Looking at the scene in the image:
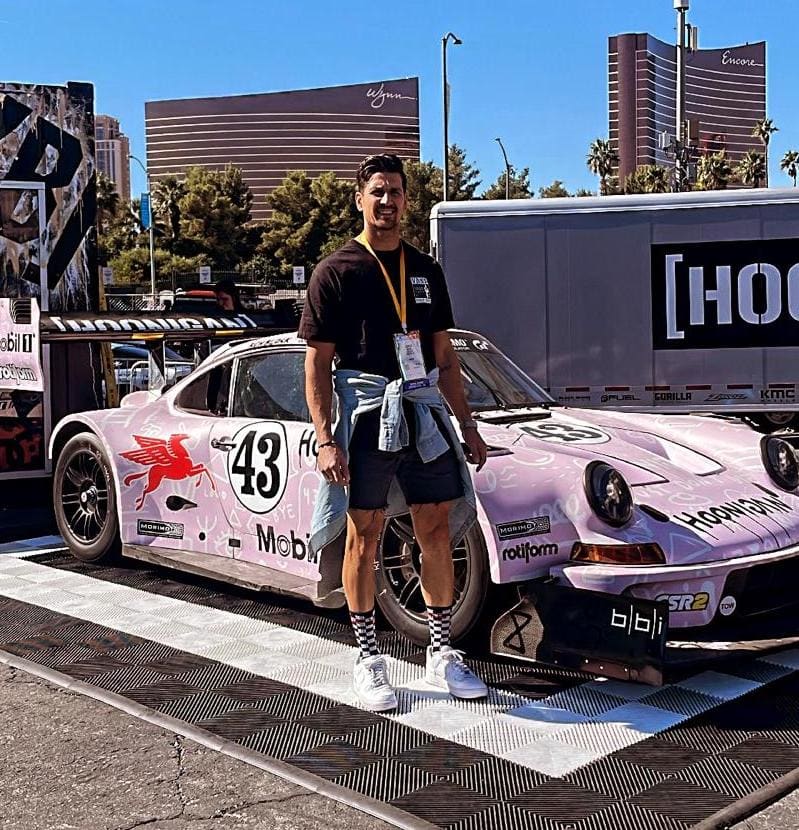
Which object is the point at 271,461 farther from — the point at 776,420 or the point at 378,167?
the point at 776,420

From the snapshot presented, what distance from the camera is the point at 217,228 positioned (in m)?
65.9

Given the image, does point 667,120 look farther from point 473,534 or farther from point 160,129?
point 473,534

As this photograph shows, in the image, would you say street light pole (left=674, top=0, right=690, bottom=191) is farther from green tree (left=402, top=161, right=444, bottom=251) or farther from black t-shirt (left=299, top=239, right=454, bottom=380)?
green tree (left=402, top=161, right=444, bottom=251)

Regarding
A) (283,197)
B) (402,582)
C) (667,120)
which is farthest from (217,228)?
(667,120)

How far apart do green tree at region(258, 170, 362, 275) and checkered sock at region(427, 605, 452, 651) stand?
63506mm

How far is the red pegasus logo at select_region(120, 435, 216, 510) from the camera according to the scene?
223 inches

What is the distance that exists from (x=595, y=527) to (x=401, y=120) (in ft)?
387

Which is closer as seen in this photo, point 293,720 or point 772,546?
point 293,720

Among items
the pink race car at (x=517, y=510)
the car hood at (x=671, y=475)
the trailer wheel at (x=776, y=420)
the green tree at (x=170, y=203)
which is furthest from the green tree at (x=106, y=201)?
the car hood at (x=671, y=475)

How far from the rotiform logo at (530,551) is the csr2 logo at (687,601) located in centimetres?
41

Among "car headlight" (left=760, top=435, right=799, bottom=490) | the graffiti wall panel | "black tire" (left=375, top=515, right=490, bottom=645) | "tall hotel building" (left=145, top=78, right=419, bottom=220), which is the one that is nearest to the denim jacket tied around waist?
"black tire" (left=375, top=515, right=490, bottom=645)

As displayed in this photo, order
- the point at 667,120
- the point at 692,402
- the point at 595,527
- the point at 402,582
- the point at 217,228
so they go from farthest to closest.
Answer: the point at 667,120
the point at 217,228
the point at 692,402
the point at 402,582
the point at 595,527

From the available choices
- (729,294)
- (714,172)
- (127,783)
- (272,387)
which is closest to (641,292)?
(729,294)

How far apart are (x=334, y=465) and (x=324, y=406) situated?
0.22m
